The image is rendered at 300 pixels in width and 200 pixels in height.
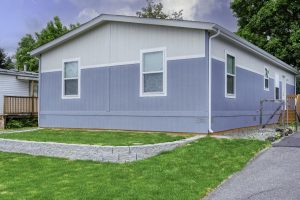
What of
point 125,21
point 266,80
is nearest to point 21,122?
point 125,21

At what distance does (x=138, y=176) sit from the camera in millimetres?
6512

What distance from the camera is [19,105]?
17.9 metres

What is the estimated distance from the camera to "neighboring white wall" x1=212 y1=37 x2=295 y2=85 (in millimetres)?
11375

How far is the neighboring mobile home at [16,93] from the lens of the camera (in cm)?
1720

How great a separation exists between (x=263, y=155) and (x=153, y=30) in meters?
5.55

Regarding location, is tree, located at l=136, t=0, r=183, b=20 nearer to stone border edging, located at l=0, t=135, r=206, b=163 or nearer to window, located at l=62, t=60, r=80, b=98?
window, located at l=62, t=60, r=80, b=98

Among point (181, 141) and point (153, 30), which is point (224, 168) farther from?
point (153, 30)

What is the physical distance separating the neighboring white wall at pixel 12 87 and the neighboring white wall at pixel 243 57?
38.8 feet

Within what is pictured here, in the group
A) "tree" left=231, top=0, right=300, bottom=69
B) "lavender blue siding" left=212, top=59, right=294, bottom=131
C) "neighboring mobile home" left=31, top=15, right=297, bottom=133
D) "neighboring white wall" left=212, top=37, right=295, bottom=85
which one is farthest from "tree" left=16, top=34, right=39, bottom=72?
"lavender blue siding" left=212, top=59, right=294, bottom=131

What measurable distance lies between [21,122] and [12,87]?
259 cm

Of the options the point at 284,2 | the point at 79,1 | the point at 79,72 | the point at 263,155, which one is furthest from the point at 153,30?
the point at 284,2

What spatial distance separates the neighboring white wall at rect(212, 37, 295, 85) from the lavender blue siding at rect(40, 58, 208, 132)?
3.28ft

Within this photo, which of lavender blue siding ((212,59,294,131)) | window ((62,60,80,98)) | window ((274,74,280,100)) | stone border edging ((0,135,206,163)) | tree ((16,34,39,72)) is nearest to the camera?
stone border edging ((0,135,206,163))

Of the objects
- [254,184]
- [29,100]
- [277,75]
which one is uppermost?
[277,75]
